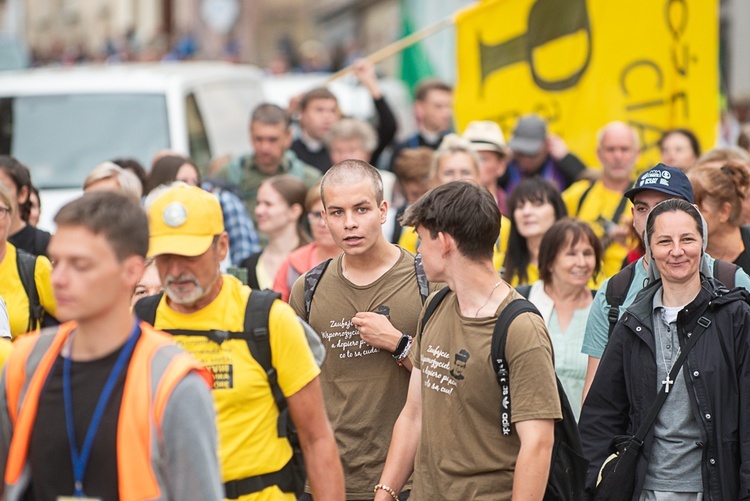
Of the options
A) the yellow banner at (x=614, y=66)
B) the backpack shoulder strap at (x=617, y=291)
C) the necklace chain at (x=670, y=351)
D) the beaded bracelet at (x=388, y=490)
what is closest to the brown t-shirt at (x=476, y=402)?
the beaded bracelet at (x=388, y=490)

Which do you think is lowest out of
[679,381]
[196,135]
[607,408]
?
[607,408]

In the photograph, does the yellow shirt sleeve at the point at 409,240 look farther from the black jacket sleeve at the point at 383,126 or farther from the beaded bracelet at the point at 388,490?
the black jacket sleeve at the point at 383,126

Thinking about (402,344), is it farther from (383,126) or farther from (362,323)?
(383,126)

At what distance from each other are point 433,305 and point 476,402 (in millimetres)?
494

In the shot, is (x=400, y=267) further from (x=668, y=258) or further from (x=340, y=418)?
(x=668, y=258)

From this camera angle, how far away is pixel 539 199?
25.7ft

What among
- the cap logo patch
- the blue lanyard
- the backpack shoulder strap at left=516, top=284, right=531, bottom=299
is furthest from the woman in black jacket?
the blue lanyard

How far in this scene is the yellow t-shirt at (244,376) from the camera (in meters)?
4.16

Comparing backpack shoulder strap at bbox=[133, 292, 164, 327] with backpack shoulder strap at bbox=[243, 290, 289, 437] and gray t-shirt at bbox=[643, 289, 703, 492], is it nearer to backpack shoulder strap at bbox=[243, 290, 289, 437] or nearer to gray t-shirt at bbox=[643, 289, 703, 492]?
backpack shoulder strap at bbox=[243, 290, 289, 437]

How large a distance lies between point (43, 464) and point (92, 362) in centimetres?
28

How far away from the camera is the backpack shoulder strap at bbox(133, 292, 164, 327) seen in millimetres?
4297

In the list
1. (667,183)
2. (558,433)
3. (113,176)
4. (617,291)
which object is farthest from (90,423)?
(113,176)

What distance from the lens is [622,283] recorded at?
5.82 metres

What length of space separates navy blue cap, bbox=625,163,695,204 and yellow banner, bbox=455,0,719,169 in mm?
4553
